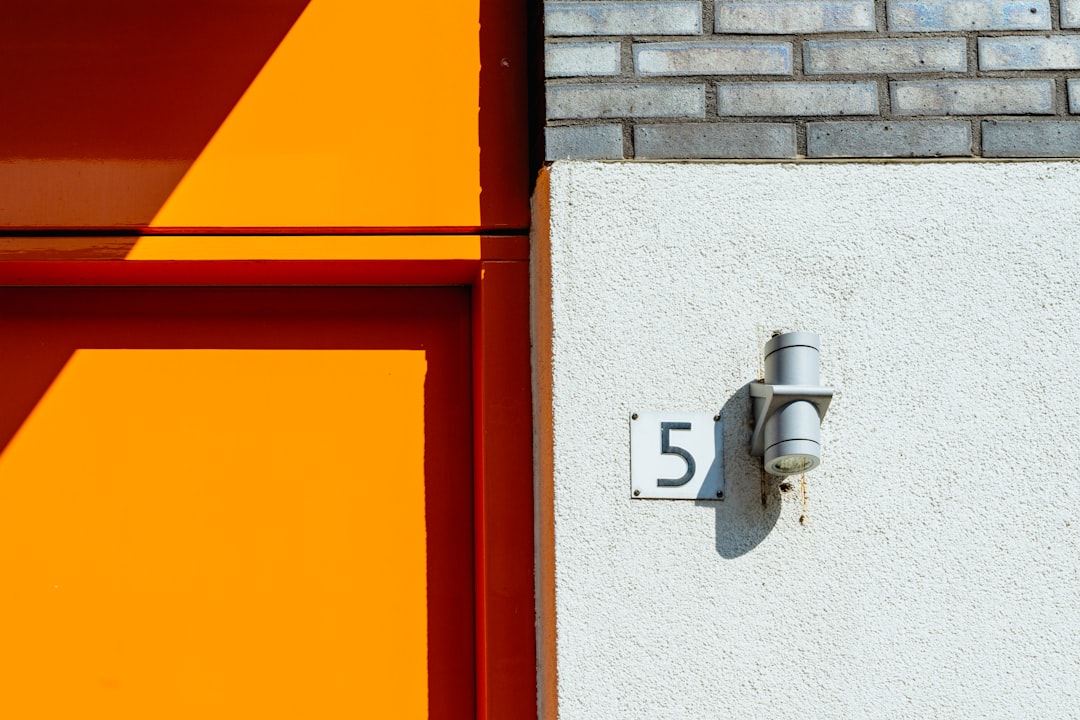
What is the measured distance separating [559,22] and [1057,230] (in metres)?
1.14

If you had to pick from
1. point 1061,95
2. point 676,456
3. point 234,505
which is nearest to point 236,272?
point 234,505

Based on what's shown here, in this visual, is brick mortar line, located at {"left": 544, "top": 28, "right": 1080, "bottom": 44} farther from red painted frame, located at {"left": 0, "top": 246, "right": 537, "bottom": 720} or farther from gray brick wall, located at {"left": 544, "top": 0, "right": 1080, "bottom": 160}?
red painted frame, located at {"left": 0, "top": 246, "right": 537, "bottom": 720}

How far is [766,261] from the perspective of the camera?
282 cm

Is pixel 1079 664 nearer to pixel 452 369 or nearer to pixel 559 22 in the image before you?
pixel 452 369

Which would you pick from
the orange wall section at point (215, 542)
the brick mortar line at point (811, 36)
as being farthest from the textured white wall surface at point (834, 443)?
the orange wall section at point (215, 542)

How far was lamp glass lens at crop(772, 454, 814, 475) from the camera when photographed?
2619mm

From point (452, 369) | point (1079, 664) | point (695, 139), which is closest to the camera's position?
point (1079, 664)

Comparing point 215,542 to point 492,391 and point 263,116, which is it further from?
point 263,116

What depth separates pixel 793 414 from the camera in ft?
8.62

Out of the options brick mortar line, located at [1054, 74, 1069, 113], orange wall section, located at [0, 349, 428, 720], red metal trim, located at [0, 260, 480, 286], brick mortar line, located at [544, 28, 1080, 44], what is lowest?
orange wall section, located at [0, 349, 428, 720]

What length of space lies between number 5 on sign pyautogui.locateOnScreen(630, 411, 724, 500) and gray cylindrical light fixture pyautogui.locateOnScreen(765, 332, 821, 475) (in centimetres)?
12

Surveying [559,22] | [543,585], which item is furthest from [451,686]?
[559,22]

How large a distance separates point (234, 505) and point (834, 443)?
1290mm

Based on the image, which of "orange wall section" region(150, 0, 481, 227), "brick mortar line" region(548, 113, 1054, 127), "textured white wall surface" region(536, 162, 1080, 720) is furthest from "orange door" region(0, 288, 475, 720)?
"brick mortar line" region(548, 113, 1054, 127)
